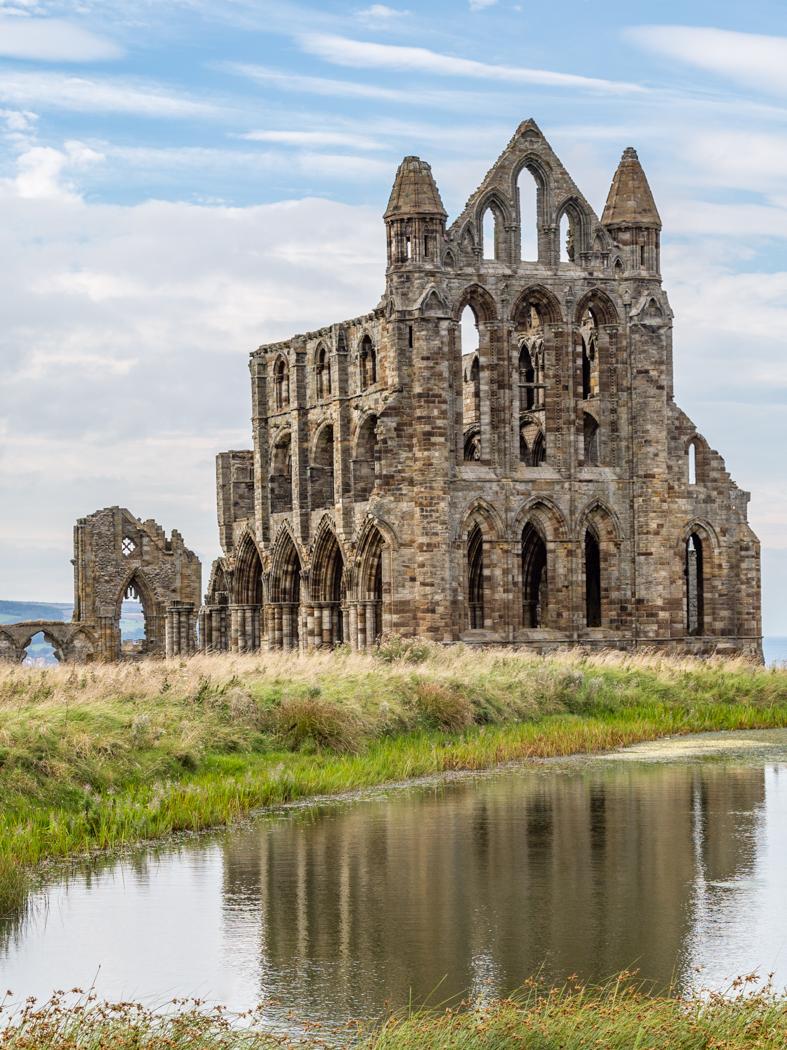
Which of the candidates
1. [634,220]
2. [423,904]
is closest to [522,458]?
[634,220]

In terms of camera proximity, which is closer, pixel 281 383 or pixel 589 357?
pixel 589 357

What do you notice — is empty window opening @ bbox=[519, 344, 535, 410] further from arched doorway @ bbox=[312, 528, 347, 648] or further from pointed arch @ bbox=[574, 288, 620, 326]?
arched doorway @ bbox=[312, 528, 347, 648]

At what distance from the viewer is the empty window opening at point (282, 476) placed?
5853 cm

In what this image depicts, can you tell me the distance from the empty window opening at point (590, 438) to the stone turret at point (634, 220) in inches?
Answer: 192

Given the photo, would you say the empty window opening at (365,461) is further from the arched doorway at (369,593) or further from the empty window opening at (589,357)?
the empty window opening at (589,357)

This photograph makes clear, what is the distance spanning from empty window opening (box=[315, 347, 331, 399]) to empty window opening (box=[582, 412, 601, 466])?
803 centimetres

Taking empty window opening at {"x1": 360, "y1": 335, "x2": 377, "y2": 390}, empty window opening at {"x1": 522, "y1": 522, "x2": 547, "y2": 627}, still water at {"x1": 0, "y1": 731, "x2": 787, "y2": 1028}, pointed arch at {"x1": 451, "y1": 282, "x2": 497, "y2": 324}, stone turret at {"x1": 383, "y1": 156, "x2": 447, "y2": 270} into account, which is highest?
stone turret at {"x1": 383, "y1": 156, "x2": 447, "y2": 270}

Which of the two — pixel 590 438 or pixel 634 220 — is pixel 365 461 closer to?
pixel 590 438

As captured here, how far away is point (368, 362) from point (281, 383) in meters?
7.82

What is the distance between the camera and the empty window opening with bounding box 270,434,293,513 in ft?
192

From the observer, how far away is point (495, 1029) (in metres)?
10.6

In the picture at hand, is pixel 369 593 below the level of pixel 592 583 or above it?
below

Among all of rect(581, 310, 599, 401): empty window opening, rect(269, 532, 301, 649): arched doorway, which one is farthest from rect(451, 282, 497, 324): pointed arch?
rect(269, 532, 301, 649): arched doorway

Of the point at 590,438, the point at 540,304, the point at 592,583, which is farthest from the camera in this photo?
the point at 590,438
